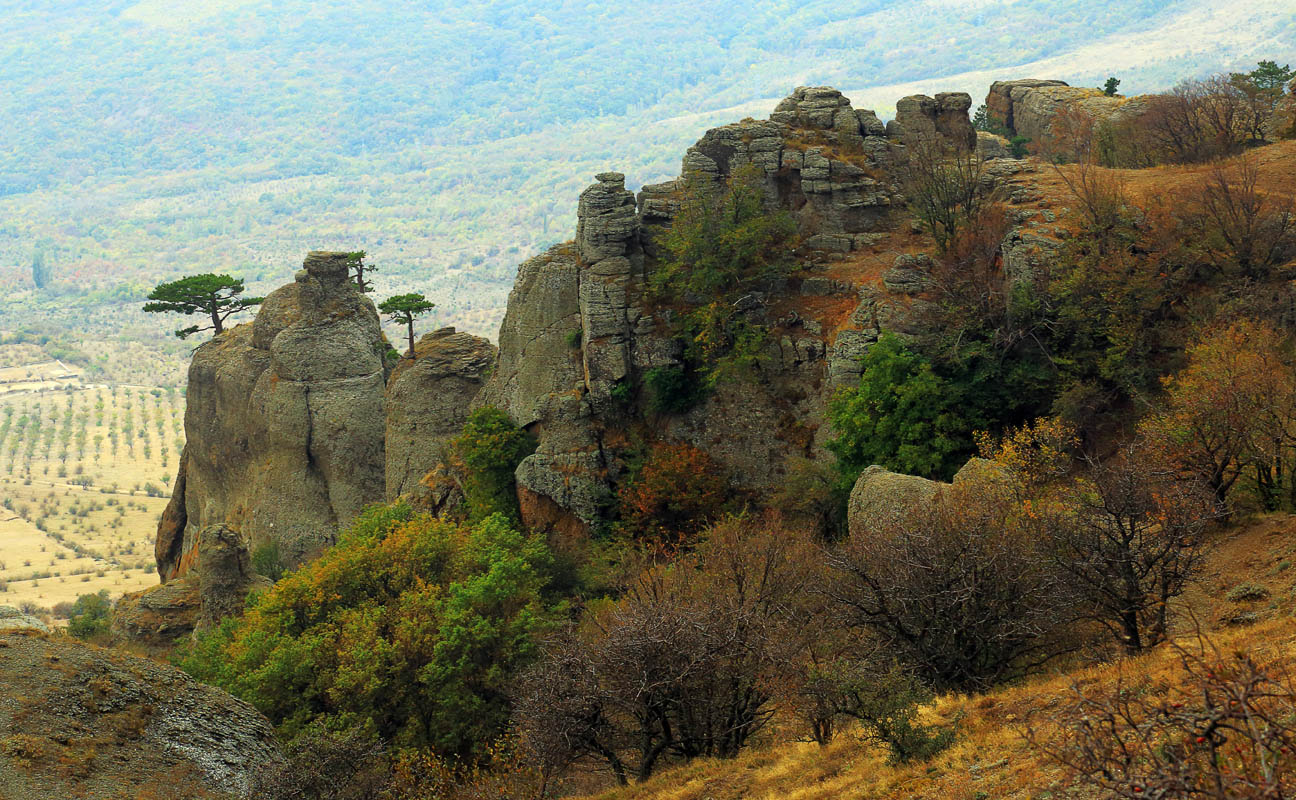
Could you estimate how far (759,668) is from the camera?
82.0 feet

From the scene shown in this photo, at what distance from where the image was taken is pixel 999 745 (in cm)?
1878

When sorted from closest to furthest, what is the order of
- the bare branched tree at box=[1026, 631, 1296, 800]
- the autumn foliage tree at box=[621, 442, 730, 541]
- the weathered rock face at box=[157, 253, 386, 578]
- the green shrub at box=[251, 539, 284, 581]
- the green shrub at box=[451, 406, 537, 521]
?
the bare branched tree at box=[1026, 631, 1296, 800]
the autumn foliage tree at box=[621, 442, 730, 541]
the green shrub at box=[451, 406, 537, 521]
the green shrub at box=[251, 539, 284, 581]
the weathered rock face at box=[157, 253, 386, 578]

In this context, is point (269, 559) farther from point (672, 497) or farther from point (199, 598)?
point (672, 497)

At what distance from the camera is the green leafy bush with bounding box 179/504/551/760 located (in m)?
32.5

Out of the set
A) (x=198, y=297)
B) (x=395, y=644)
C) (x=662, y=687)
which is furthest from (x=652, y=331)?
(x=198, y=297)

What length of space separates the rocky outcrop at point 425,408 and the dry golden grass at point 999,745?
105 ft

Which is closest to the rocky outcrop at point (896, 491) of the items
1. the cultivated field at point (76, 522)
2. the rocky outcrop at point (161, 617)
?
the rocky outcrop at point (161, 617)

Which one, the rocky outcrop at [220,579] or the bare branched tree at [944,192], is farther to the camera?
the bare branched tree at [944,192]

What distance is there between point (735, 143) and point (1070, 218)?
15.6 metres

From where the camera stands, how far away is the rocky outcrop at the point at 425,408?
177ft

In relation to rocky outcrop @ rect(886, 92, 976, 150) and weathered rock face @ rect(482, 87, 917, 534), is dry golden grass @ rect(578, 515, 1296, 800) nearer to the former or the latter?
weathered rock face @ rect(482, 87, 917, 534)

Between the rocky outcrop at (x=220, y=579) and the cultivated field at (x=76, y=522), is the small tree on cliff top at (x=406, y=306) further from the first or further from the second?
the cultivated field at (x=76, y=522)

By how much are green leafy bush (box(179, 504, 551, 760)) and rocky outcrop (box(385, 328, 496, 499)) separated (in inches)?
557

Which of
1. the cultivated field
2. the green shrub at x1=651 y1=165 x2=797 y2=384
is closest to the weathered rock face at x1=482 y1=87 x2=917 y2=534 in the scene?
the green shrub at x1=651 y1=165 x2=797 y2=384
